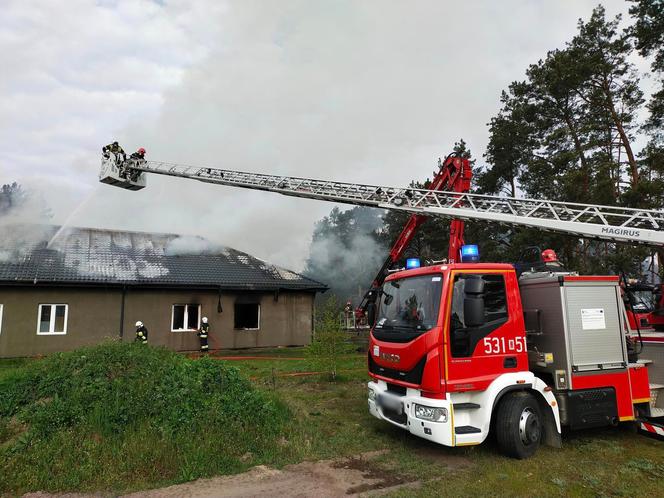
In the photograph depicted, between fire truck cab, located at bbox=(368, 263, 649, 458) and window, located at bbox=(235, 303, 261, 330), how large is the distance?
489 inches

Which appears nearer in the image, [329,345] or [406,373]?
[406,373]

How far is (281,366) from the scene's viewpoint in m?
13.5

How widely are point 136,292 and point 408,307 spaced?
1365 cm

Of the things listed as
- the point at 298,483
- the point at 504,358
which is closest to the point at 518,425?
the point at 504,358

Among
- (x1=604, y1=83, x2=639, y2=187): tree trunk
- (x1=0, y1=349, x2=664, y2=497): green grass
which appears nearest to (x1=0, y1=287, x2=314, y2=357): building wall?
(x1=0, y1=349, x2=664, y2=497): green grass

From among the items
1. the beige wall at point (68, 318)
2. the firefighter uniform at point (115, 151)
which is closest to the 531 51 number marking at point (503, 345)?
the beige wall at point (68, 318)

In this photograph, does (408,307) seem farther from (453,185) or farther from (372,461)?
(453,185)

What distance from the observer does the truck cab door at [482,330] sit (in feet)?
17.3

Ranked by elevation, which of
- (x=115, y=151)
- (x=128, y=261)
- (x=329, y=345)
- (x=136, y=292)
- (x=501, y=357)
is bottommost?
(x=329, y=345)

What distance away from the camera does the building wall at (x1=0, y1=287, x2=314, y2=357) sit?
14922 millimetres

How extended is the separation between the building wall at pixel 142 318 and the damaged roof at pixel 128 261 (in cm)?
50

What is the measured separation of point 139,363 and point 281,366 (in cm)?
Answer: 715

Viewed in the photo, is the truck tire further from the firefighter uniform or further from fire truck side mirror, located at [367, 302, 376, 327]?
the firefighter uniform

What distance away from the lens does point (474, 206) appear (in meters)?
11.0
